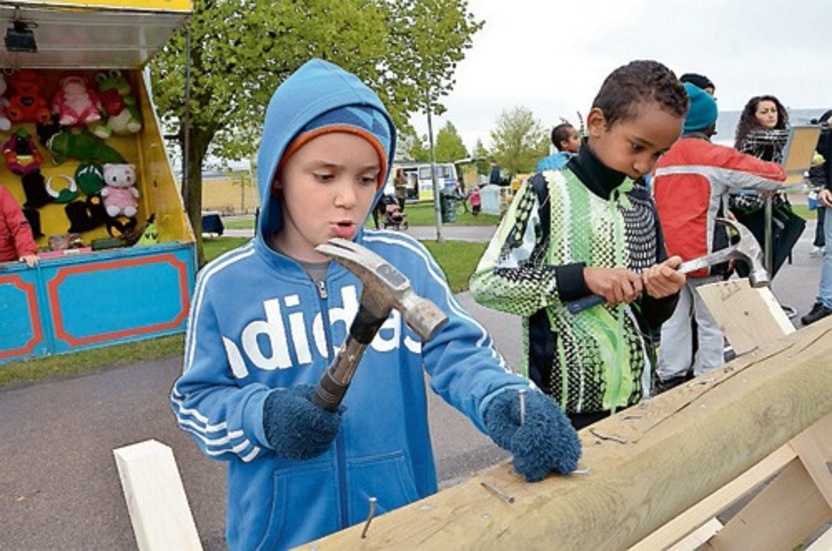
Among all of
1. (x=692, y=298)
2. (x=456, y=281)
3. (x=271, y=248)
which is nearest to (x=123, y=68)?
(x=456, y=281)

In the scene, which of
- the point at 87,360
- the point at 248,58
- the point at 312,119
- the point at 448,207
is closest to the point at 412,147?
the point at 448,207

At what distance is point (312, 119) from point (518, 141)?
45.4 metres

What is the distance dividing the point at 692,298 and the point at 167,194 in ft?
15.6

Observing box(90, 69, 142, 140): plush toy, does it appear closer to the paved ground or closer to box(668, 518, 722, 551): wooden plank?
the paved ground

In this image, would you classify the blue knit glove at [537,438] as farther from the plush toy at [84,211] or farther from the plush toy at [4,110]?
the plush toy at [4,110]

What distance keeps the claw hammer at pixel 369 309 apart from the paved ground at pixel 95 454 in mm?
2255

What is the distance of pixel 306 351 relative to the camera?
4.57 feet

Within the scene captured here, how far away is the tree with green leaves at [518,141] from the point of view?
146 ft

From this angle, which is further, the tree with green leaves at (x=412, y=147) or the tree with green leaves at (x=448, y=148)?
the tree with green leaves at (x=448, y=148)

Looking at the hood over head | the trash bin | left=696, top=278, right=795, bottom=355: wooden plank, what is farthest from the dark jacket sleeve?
the trash bin

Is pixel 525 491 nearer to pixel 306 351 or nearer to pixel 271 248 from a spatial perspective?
pixel 306 351

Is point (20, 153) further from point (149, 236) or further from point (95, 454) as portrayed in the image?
point (95, 454)

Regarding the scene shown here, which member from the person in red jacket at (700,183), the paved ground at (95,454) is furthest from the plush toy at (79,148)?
the person in red jacket at (700,183)

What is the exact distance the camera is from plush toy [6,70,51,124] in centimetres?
655
